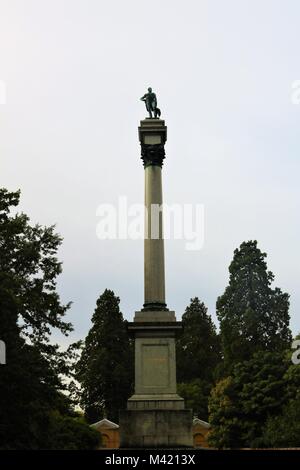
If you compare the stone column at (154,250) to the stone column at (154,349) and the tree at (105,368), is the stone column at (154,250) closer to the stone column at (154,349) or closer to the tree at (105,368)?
the stone column at (154,349)

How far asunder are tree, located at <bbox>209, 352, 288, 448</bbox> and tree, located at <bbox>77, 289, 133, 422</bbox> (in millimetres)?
29354

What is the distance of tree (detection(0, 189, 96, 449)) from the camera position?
24359 millimetres

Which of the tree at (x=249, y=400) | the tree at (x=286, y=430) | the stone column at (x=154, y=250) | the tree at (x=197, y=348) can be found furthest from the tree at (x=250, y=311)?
the stone column at (x=154, y=250)

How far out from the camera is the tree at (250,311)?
54469mm

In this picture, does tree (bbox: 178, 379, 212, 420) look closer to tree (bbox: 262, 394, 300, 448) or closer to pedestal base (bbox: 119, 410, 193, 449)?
tree (bbox: 262, 394, 300, 448)

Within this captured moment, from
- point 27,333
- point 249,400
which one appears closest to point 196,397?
point 249,400

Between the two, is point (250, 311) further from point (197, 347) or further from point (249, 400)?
point (197, 347)

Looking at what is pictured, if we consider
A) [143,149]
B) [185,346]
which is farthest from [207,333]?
[143,149]

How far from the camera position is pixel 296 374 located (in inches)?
1656

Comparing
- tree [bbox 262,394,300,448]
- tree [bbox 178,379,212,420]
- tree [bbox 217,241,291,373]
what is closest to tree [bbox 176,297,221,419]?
tree [bbox 178,379,212,420]

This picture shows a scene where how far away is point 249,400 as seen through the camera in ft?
149

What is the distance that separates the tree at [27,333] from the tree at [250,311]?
1077 inches
